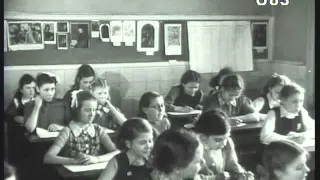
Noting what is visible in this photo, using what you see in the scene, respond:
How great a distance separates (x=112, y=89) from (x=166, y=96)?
0.15 meters

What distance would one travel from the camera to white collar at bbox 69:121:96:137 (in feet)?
4.08

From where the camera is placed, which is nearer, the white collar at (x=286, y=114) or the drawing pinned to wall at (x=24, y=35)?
the drawing pinned to wall at (x=24, y=35)

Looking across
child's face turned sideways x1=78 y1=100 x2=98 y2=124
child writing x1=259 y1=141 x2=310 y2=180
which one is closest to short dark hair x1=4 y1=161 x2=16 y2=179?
child's face turned sideways x1=78 y1=100 x2=98 y2=124

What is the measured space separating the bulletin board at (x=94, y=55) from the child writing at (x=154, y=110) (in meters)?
0.10

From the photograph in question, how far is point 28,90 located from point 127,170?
0.34m

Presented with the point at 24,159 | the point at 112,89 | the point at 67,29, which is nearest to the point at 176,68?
the point at 112,89

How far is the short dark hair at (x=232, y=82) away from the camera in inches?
52.8

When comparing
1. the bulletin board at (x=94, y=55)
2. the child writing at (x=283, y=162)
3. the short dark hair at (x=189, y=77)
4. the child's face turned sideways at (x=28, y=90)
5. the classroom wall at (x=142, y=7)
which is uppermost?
the classroom wall at (x=142, y=7)

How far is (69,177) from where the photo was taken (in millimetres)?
1231

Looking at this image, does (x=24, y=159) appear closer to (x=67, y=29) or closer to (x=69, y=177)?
(x=69, y=177)

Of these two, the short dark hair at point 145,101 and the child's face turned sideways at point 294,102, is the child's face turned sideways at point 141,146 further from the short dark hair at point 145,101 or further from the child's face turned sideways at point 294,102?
the child's face turned sideways at point 294,102

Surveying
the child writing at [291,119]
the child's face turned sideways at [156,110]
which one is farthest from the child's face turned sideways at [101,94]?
the child writing at [291,119]

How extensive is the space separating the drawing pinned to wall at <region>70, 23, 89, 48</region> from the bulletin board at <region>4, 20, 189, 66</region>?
13 millimetres

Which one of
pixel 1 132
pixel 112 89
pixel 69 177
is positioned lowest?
pixel 69 177
